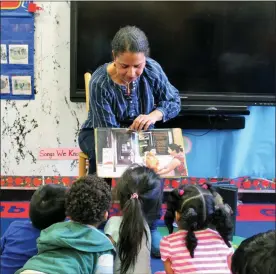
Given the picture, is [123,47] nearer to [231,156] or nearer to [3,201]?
[231,156]

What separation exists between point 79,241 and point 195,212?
358 mm

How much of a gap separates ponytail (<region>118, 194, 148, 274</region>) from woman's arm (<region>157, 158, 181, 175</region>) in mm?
289

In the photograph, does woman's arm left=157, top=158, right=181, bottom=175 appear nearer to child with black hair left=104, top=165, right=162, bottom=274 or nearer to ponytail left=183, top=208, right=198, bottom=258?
child with black hair left=104, top=165, right=162, bottom=274

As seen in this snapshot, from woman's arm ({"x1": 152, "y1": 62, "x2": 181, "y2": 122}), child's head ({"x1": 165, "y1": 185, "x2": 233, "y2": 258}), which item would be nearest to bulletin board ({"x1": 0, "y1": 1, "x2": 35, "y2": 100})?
woman's arm ({"x1": 152, "y1": 62, "x2": 181, "y2": 122})

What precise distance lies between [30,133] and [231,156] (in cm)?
127

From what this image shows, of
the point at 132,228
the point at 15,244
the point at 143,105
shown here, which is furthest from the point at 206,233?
the point at 143,105

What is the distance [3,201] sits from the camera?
2586 millimetres

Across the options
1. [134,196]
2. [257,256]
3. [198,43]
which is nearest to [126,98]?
[134,196]

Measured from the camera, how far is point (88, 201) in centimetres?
126

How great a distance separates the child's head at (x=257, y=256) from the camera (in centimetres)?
68

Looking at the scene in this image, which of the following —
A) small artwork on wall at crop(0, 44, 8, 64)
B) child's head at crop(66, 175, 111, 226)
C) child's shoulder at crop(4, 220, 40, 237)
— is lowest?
child's shoulder at crop(4, 220, 40, 237)

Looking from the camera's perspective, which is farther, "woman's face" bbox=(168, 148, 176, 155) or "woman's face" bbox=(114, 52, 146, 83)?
"woman's face" bbox=(168, 148, 176, 155)

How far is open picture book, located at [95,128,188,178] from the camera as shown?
5.30ft

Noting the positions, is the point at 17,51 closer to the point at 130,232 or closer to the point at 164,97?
the point at 164,97
